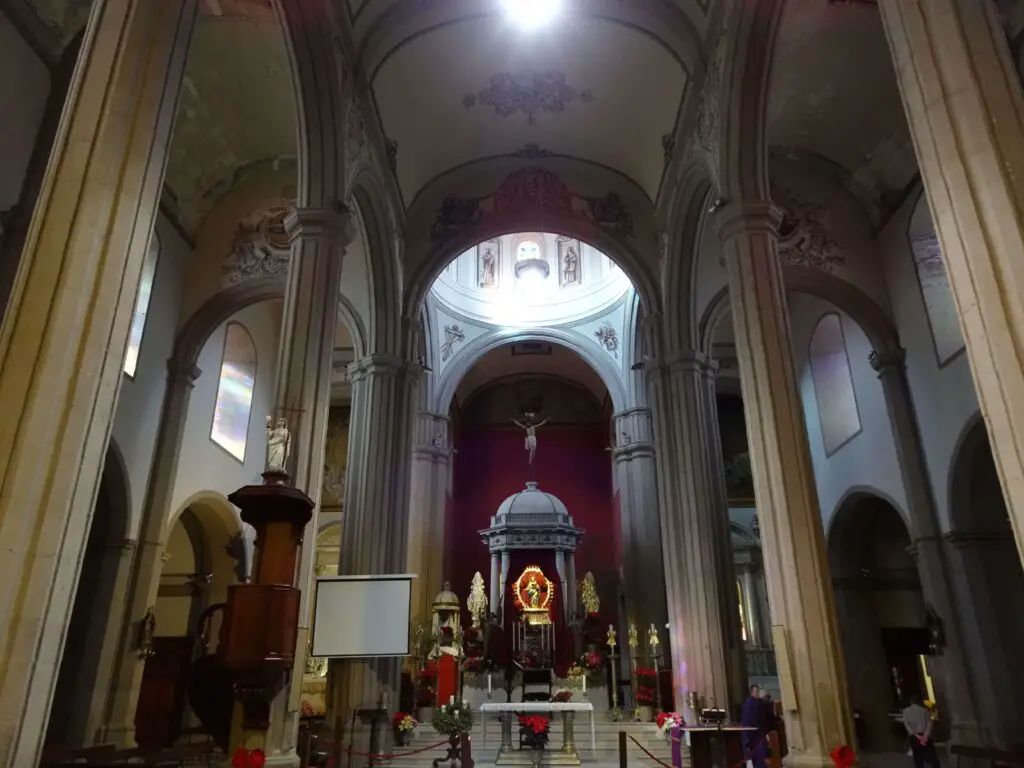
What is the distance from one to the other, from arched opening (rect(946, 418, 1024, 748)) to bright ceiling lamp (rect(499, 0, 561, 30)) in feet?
25.4

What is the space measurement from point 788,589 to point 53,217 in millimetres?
5864

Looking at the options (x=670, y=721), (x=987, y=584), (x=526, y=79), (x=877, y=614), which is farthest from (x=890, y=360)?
(x=526, y=79)

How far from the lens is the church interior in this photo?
394cm

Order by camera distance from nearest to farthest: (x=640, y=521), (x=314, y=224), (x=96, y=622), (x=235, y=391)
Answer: (x=314, y=224)
(x=96, y=622)
(x=235, y=391)
(x=640, y=521)

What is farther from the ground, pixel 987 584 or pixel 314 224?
pixel 314 224

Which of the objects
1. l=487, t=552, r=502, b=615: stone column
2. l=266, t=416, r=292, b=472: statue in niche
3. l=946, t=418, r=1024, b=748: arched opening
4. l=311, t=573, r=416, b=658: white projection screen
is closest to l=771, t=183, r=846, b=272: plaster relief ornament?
l=946, t=418, r=1024, b=748: arched opening

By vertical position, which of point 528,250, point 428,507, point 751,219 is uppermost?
point 528,250

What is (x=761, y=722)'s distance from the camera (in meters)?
8.45

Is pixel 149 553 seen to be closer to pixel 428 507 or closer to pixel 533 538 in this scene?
pixel 428 507

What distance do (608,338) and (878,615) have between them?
332 inches

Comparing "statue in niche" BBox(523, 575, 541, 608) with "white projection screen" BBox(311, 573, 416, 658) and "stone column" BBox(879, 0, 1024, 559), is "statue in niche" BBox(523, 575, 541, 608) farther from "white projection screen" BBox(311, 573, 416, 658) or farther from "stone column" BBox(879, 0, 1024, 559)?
"stone column" BBox(879, 0, 1024, 559)

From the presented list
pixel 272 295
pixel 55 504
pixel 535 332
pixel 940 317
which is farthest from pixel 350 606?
pixel 535 332

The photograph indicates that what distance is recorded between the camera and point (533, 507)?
19.2 metres

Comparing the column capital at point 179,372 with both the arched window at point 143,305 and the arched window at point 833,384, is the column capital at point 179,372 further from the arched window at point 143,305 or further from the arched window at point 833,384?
the arched window at point 833,384
